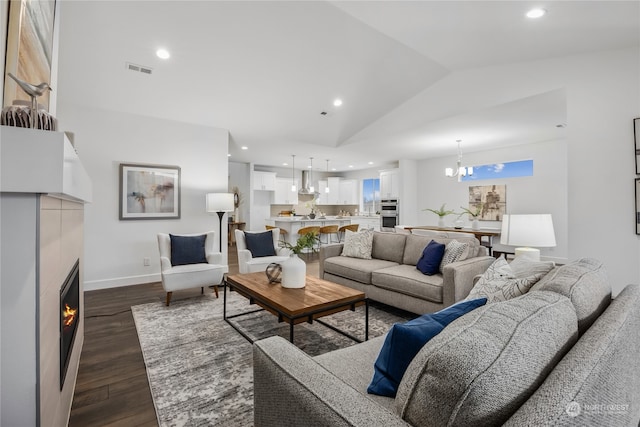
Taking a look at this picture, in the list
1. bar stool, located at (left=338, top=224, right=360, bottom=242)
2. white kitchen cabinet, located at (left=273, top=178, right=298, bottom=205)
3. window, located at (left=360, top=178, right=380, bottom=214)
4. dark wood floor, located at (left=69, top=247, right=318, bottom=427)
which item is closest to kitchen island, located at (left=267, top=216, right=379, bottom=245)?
bar stool, located at (left=338, top=224, right=360, bottom=242)

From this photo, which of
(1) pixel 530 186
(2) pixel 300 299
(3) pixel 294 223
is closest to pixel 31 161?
(2) pixel 300 299

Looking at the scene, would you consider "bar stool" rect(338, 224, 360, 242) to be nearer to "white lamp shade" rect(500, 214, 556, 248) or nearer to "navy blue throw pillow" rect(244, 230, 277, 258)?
"navy blue throw pillow" rect(244, 230, 277, 258)

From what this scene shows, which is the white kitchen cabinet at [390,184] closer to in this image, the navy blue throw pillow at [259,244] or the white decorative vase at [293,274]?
the navy blue throw pillow at [259,244]

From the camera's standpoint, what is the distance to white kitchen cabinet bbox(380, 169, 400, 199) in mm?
8617

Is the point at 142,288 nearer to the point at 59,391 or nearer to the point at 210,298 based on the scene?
the point at 210,298

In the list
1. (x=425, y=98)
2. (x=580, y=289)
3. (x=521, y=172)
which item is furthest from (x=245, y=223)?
(x=580, y=289)

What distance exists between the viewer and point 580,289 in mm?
1149

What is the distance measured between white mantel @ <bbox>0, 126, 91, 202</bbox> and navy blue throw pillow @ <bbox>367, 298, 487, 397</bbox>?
43.4 inches

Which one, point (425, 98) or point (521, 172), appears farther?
point (521, 172)

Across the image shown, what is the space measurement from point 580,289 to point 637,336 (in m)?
0.20

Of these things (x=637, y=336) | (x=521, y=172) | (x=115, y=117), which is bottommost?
(x=637, y=336)

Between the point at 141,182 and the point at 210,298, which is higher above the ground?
the point at 141,182

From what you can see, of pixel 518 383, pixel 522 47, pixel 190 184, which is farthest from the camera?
pixel 190 184

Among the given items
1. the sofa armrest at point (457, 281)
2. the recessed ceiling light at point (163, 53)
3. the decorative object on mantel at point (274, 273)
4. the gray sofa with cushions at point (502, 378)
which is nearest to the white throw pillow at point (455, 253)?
the sofa armrest at point (457, 281)
